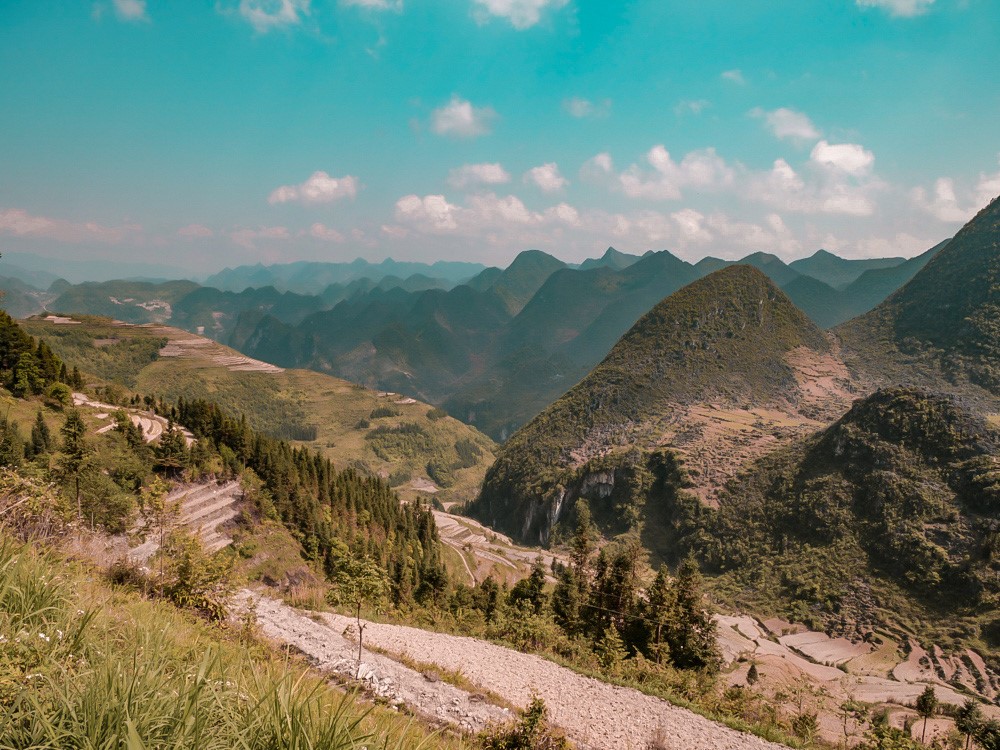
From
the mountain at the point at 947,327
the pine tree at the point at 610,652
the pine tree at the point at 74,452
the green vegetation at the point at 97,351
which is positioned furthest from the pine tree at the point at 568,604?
the green vegetation at the point at 97,351

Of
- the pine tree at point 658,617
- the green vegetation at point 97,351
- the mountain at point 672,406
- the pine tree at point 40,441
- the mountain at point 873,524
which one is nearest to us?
the pine tree at point 40,441

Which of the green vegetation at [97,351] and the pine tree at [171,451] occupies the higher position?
the pine tree at [171,451]

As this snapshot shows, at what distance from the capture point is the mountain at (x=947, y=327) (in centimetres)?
12700

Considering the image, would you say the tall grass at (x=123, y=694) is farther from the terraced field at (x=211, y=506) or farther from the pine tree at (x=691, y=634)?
the pine tree at (x=691, y=634)

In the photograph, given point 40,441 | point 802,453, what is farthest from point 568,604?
point 802,453

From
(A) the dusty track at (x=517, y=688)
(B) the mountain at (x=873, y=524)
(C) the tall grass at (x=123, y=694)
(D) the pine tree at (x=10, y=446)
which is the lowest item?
(B) the mountain at (x=873, y=524)

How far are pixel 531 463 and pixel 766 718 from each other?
121m

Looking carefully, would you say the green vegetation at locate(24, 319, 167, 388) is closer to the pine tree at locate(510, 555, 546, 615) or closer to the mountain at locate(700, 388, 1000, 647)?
the pine tree at locate(510, 555, 546, 615)

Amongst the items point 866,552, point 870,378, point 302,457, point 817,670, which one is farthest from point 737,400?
point 302,457

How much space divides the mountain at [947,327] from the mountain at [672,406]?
16.5 metres

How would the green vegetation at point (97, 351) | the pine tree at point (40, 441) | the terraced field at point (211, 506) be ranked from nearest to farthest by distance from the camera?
1. the pine tree at point (40, 441)
2. the terraced field at point (211, 506)
3. the green vegetation at point (97, 351)

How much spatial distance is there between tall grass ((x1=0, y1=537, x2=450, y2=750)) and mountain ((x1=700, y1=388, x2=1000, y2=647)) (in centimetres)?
7624

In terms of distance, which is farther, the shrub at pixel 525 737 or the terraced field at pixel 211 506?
the terraced field at pixel 211 506

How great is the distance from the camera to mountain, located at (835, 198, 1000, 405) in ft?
417
